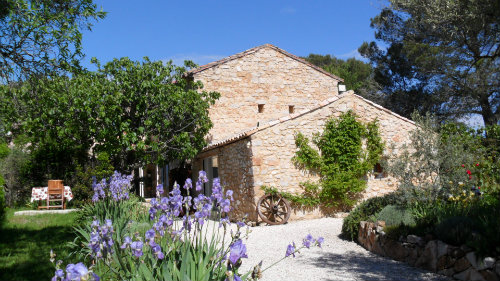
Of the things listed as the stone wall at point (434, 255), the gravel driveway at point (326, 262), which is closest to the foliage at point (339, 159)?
the gravel driveway at point (326, 262)

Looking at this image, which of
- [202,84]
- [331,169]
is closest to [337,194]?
[331,169]

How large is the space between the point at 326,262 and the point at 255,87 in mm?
9992

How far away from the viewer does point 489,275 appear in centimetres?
473

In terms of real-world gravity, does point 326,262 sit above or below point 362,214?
below

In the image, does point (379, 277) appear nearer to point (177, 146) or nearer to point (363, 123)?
point (363, 123)

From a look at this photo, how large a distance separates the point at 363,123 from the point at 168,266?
10249 mm

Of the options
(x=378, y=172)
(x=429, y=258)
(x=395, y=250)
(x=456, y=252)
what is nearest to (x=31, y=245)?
(x=395, y=250)

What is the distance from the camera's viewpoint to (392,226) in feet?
23.2

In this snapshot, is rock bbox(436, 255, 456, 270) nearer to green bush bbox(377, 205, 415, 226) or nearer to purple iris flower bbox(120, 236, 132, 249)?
green bush bbox(377, 205, 415, 226)

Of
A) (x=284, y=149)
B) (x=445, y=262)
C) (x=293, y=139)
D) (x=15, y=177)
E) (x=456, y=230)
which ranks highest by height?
(x=293, y=139)

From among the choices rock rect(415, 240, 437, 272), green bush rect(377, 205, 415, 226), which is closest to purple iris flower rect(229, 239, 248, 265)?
rock rect(415, 240, 437, 272)

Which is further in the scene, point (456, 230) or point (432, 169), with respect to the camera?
point (432, 169)

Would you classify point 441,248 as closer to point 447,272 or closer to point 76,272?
point 447,272

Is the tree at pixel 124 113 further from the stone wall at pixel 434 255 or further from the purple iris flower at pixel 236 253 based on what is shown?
the purple iris flower at pixel 236 253
